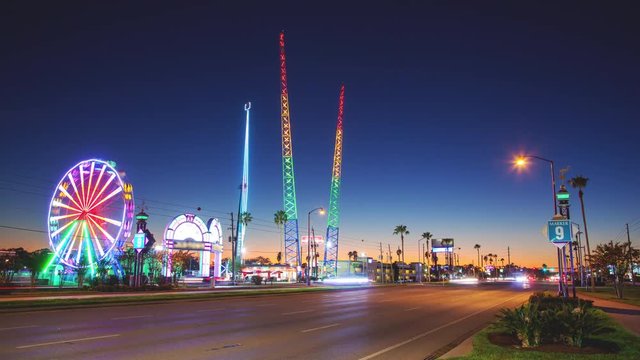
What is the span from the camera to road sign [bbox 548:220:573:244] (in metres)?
17.3

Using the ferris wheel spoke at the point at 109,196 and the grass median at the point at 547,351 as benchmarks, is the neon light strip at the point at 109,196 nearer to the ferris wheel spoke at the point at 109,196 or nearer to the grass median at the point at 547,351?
the ferris wheel spoke at the point at 109,196

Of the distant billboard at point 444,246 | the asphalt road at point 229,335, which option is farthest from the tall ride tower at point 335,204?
the asphalt road at point 229,335

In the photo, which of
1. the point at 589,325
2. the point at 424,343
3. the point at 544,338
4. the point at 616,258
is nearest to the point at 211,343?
the point at 424,343

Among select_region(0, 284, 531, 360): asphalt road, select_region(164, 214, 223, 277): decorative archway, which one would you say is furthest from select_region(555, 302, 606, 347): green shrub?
select_region(164, 214, 223, 277): decorative archway

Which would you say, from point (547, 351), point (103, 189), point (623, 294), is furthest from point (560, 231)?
point (103, 189)

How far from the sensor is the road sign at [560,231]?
56.6ft

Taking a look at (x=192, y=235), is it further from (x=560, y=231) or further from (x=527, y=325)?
(x=527, y=325)

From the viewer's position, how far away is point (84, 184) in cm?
6322

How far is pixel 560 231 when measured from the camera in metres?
17.4

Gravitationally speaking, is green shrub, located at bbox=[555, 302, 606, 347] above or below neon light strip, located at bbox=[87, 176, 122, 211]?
below

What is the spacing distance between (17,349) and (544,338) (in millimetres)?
13612

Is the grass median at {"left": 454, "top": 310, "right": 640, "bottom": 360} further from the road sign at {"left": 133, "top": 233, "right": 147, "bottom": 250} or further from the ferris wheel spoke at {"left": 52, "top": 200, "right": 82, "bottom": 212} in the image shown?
the ferris wheel spoke at {"left": 52, "top": 200, "right": 82, "bottom": 212}

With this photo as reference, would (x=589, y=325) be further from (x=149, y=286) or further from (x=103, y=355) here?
(x=149, y=286)

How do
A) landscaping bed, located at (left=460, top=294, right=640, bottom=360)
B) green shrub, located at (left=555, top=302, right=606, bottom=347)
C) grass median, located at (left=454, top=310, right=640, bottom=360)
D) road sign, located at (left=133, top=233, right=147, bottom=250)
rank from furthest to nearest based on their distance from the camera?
road sign, located at (left=133, top=233, right=147, bottom=250)
green shrub, located at (left=555, top=302, right=606, bottom=347)
landscaping bed, located at (left=460, top=294, right=640, bottom=360)
grass median, located at (left=454, top=310, right=640, bottom=360)
